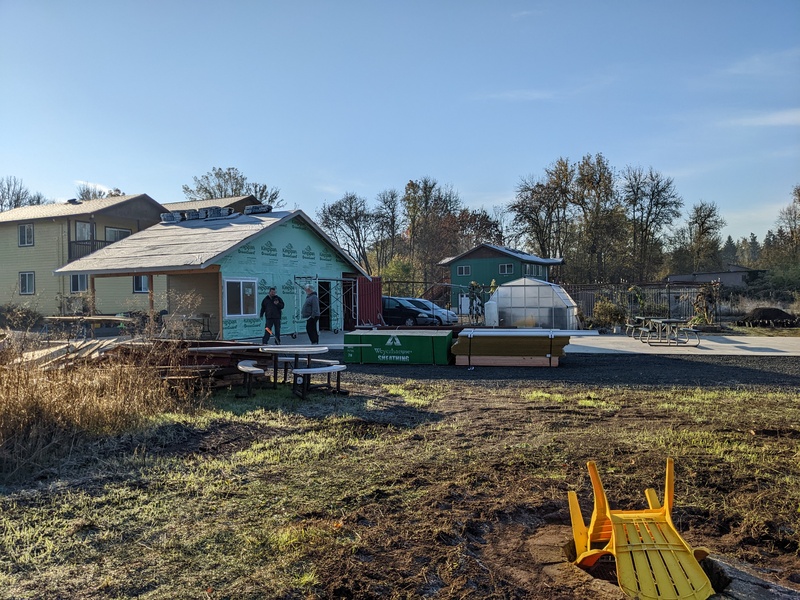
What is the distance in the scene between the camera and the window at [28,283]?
31094 millimetres

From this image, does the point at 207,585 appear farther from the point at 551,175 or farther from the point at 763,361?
the point at 551,175

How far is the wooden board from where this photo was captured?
13.4 m

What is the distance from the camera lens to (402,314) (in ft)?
91.9

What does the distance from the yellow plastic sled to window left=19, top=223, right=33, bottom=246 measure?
3492 centimetres

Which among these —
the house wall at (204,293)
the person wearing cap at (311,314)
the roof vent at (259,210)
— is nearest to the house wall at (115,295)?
the house wall at (204,293)

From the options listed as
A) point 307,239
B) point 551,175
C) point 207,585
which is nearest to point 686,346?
point 307,239

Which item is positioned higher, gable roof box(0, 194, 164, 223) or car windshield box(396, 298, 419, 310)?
gable roof box(0, 194, 164, 223)

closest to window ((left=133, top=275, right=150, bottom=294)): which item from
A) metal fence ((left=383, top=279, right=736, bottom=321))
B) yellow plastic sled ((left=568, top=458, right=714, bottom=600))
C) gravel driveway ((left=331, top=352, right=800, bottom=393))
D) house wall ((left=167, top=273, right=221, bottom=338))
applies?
house wall ((left=167, top=273, right=221, bottom=338))

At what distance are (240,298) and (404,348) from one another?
7.69m

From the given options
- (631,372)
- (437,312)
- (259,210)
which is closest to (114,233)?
(259,210)

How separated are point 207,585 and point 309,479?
75.3 inches

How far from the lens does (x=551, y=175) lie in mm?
48719

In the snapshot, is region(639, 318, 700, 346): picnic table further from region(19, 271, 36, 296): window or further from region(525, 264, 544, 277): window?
region(19, 271, 36, 296): window

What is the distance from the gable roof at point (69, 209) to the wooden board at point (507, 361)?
2390cm
